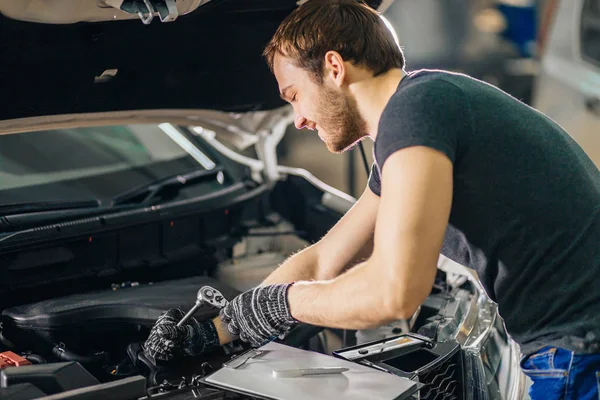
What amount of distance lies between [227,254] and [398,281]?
119 cm

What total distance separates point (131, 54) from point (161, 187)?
1.87 ft

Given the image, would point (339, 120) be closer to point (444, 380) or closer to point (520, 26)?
point (444, 380)

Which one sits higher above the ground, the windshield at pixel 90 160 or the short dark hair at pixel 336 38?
the short dark hair at pixel 336 38

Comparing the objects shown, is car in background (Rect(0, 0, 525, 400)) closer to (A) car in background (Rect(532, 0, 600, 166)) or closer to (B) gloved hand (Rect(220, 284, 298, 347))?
(B) gloved hand (Rect(220, 284, 298, 347))

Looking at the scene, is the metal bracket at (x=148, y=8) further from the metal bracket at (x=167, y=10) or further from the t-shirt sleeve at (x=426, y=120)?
the t-shirt sleeve at (x=426, y=120)

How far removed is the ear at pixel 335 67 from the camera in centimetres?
165

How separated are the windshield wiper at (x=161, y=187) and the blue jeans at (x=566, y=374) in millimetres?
1269

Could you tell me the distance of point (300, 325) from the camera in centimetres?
204

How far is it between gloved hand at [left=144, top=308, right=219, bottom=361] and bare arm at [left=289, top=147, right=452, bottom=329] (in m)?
0.47

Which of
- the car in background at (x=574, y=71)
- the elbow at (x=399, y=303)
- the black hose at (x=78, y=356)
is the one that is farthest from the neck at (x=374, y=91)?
the car in background at (x=574, y=71)

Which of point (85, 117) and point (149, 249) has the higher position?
point (85, 117)

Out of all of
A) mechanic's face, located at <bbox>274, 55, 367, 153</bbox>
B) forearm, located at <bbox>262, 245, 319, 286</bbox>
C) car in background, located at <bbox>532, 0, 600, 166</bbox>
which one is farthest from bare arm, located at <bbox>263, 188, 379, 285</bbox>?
car in background, located at <bbox>532, 0, 600, 166</bbox>

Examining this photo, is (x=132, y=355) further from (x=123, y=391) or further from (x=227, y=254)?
(x=227, y=254)

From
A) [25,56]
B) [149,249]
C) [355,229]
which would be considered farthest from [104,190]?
[355,229]
